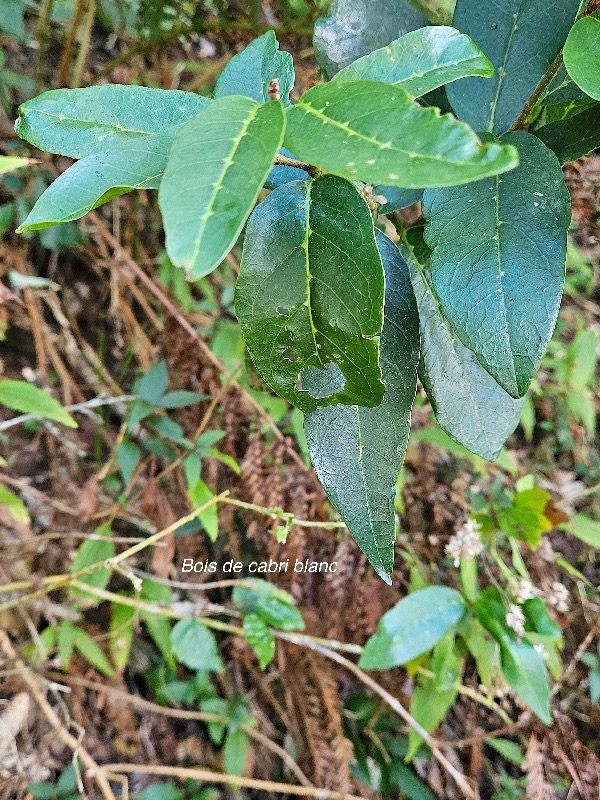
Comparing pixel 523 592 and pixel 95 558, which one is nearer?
pixel 523 592

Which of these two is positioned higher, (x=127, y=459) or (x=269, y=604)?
(x=127, y=459)

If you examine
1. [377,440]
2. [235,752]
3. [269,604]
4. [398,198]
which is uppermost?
[398,198]

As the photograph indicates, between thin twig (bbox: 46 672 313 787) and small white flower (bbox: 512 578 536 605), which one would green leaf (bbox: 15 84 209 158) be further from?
thin twig (bbox: 46 672 313 787)

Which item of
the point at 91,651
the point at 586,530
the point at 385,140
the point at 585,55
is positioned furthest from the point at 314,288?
the point at 586,530

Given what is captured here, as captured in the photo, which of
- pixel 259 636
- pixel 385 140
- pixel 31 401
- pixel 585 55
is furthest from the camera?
pixel 259 636

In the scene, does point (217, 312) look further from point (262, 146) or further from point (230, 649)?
point (262, 146)

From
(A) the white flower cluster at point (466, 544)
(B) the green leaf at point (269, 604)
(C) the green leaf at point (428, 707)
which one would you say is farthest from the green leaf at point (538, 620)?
(B) the green leaf at point (269, 604)

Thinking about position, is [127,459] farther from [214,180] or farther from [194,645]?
[214,180]
